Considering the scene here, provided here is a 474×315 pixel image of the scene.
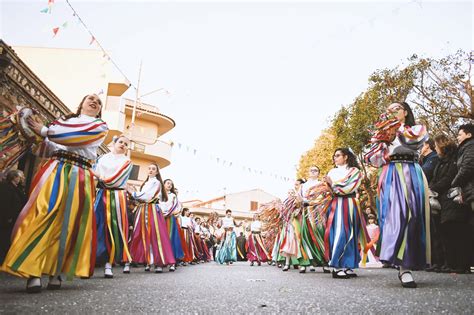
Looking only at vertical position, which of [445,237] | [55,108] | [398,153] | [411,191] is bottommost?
[445,237]

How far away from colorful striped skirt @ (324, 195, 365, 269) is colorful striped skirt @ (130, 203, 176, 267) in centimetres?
301

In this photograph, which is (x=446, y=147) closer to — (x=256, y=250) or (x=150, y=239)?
(x=150, y=239)

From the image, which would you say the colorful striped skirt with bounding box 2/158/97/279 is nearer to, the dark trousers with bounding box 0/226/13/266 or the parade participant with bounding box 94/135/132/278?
the parade participant with bounding box 94/135/132/278

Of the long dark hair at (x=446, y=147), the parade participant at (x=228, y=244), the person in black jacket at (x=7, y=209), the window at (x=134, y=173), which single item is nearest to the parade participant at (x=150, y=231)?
the person in black jacket at (x=7, y=209)

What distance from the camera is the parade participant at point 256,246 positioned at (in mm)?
13461

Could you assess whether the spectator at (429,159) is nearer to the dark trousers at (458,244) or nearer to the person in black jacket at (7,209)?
the dark trousers at (458,244)

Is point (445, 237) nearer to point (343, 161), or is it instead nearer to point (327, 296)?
point (343, 161)

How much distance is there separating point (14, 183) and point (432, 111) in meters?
15.4

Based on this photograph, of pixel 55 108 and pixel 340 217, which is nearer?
pixel 340 217

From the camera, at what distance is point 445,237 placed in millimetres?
5910

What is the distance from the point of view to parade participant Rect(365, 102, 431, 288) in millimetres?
3939

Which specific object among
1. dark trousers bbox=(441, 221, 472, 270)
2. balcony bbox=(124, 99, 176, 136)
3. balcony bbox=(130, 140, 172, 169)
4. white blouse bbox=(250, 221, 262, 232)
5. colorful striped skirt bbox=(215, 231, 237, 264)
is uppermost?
balcony bbox=(124, 99, 176, 136)

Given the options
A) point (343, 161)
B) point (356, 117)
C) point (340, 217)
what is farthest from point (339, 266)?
point (356, 117)

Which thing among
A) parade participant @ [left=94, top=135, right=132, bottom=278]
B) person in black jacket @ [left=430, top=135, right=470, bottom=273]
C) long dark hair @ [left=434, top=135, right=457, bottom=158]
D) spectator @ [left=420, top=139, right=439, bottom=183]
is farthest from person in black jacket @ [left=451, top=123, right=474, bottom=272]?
parade participant @ [left=94, top=135, right=132, bottom=278]
